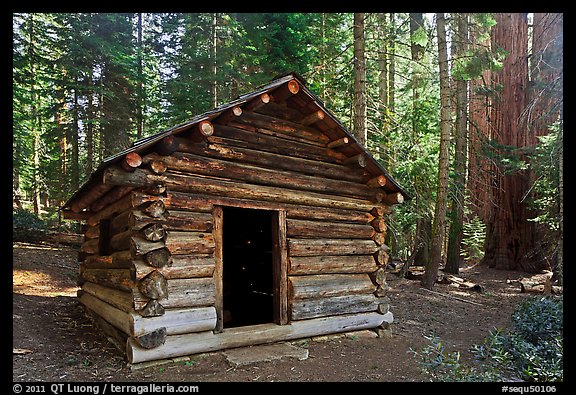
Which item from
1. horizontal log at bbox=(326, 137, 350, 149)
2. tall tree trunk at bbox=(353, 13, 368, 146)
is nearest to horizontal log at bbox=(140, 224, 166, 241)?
horizontal log at bbox=(326, 137, 350, 149)

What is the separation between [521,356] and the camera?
6.71m

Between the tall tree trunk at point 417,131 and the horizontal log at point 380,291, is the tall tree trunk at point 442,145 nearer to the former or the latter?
the tall tree trunk at point 417,131

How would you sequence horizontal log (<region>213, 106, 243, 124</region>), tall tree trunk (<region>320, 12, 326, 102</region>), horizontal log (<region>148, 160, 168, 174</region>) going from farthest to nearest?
tall tree trunk (<region>320, 12, 326, 102</region>) → horizontal log (<region>213, 106, 243, 124</region>) → horizontal log (<region>148, 160, 168, 174</region>)

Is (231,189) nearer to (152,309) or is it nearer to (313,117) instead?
(313,117)

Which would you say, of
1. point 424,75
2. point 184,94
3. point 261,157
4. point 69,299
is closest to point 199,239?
point 261,157

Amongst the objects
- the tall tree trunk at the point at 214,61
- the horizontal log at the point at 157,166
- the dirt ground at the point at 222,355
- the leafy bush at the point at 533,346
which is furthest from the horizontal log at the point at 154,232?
the tall tree trunk at the point at 214,61

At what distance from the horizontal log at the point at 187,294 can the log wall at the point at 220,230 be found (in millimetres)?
17

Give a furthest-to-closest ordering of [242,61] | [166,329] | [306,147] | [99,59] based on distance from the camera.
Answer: [242,61] < [99,59] < [306,147] < [166,329]

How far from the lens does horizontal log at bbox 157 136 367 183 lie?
6738 millimetres

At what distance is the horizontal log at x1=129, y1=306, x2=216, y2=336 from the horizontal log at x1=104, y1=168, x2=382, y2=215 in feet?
6.73

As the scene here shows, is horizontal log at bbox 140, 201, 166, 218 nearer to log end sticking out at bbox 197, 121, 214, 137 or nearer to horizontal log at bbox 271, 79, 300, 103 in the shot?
log end sticking out at bbox 197, 121, 214, 137

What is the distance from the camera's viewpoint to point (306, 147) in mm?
8383

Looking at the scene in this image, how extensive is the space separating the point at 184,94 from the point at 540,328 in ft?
49.4

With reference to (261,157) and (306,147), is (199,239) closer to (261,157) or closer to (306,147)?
(261,157)
